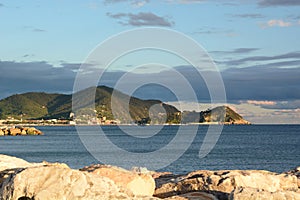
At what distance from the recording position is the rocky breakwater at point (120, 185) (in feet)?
46.7

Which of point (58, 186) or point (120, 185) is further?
point (120, 185)

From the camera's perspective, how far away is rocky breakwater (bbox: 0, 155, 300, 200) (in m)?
14.2

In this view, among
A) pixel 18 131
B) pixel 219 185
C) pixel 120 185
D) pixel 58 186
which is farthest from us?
pixel 18 131

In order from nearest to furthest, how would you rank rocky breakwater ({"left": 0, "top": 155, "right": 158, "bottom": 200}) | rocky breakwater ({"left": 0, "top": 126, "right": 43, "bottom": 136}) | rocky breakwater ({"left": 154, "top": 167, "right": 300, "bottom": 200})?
rocky breakwater ({"left": 0, "top": 155, "right": 158, "bottom": 200}) → rocky breakwater ({"left": 154, "top": 167, "right": 300, "bottom": 200}) → rocky breakwater ({"left": 0, "top": 126, "right": 43, "bottom": 136})

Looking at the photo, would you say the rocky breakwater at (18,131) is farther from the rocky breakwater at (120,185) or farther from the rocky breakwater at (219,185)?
the rocky breakwater at (219,185)

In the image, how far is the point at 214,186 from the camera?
16922mm

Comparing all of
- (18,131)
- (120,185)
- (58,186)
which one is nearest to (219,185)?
(120,185)

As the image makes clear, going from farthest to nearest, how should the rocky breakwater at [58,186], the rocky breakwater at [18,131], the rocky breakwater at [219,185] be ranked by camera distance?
the rocky breakwater at [18,131] < the rocky breakwater at [219,185] < the rocky breakwater at [58,186]

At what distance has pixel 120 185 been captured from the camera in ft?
50.8

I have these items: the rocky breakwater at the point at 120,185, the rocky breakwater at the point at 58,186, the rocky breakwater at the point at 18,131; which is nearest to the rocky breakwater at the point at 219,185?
the rocky breakwater at the point at 120,185

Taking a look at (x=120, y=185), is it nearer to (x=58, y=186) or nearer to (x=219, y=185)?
(x=58, y=186)

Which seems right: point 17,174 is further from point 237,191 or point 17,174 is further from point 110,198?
point 237,191

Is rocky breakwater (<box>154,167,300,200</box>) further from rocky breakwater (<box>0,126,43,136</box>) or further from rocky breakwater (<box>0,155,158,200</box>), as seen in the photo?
rocky breakwater (<box>0,126,43,136</box>)

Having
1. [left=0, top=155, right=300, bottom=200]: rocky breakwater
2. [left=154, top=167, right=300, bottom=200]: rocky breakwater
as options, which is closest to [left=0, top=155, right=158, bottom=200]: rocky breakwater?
[left=0, top=155, right=300, bottom=200]: rocky breakwater
